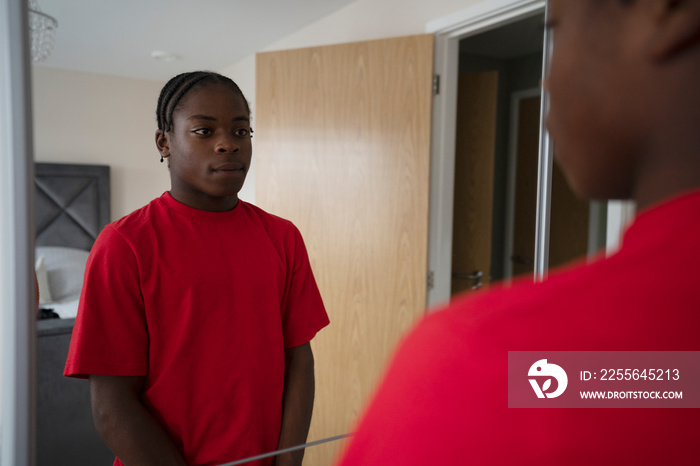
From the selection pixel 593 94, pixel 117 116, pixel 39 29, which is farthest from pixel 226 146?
pixel 117 116

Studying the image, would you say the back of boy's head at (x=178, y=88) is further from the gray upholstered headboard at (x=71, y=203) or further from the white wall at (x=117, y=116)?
the gray upholstered headboard at (x=71, y=203)

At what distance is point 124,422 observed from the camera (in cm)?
64

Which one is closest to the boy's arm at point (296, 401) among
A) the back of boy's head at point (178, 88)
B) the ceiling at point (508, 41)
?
the back of boy's head at point (178, 88)

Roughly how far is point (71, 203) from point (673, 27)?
3.63 meters

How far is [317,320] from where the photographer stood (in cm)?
87

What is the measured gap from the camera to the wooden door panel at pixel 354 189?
1.81 m

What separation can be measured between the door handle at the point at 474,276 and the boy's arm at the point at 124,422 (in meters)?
1.73

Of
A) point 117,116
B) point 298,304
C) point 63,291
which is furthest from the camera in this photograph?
point 117,116

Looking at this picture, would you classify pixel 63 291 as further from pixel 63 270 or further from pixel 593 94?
pixel 593 94

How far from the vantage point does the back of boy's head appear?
768mm

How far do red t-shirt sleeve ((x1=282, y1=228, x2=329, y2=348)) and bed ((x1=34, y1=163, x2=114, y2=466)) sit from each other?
0.77 metres

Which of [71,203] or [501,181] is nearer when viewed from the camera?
[501,181]

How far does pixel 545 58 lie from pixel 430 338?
1119mm

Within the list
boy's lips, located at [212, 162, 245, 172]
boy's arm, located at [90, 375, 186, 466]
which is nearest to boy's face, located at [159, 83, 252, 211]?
boy's lips, located at [212, 162, 245, 172]
